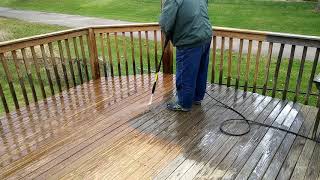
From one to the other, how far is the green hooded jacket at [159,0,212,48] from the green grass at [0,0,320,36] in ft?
23.2

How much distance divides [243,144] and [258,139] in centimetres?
20

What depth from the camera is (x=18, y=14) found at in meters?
16.1

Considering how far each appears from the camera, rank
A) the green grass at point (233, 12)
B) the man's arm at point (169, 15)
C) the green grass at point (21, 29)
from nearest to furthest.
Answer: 1. the man's arm at point (169, 15)
2. the green grass at point (21, 29)
3. the green grass at point (233, 12)

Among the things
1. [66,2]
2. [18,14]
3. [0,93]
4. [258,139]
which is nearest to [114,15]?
Answer: [18,14]

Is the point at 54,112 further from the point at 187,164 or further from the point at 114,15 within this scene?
the point at 114,15

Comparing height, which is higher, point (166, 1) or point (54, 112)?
point (166, 1)

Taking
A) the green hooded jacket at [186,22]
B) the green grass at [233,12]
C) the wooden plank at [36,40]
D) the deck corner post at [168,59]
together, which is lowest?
the green grass at [233,12]

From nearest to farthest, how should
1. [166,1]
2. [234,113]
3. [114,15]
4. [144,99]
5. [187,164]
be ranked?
1. [187,164]
2. [166,1]
3. [234,113]
4. [144,99]
5. [114,15]

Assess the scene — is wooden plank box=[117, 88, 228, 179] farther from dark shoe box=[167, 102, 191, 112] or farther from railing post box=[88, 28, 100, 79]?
railing post box=[88, 28, 100, 79]

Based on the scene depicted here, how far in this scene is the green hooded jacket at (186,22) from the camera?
349 cm

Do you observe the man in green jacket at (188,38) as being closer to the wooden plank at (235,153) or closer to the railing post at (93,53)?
the wooden plank at (235,153)


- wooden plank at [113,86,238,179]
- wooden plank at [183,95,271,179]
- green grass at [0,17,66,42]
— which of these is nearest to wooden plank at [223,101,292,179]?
wooden plank at [183,95,271,179]

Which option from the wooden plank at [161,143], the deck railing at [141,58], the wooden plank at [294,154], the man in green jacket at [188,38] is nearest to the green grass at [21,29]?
the deck railing at [141,58]

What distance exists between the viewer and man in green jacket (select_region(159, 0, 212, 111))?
350 cm
